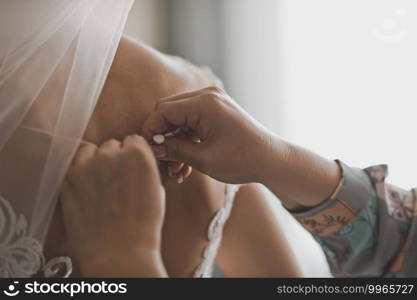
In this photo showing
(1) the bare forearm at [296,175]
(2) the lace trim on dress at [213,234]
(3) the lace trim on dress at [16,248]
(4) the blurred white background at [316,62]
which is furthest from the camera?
(4) the blurred white background at [316,62]

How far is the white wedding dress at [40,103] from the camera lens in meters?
0.59

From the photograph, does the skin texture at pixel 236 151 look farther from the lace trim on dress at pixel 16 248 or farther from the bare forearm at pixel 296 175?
the lace trim on dress at pixel 16 248

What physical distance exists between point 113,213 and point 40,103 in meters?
0.16

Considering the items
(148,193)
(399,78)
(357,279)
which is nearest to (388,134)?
(399,78)

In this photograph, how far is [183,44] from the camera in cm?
226

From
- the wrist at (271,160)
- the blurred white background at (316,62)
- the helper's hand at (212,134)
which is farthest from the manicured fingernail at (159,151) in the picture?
the blurred white background at (316,62)

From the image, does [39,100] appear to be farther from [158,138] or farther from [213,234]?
[213,234]

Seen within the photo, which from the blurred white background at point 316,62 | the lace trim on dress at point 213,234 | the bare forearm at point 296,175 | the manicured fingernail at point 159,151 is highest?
the blurred white background at point 316,62

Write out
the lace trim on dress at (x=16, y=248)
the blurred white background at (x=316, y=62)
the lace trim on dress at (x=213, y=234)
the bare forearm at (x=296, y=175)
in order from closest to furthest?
the lace trim on dress at (x=16, y=248) → the bare forearm at (x=296, y=175) → the lace trim on dress at (x=213, y=234) → the blurred white background at (x=316, y=62)

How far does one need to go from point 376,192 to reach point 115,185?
339mm

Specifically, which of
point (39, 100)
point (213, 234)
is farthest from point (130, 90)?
point (213, 234)

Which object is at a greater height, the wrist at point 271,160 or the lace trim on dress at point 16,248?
the wrist at point 271,160

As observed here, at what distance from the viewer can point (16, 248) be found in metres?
0.58

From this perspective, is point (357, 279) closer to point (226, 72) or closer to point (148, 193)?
point (148, 193)
